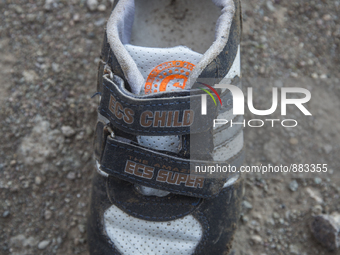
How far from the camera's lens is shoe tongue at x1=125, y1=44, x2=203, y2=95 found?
44.5 inches

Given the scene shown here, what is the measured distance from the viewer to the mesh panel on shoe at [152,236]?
106cm

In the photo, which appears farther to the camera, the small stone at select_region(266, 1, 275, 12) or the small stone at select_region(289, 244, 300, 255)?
the small stone at select_region(266, 1, 275, 12)

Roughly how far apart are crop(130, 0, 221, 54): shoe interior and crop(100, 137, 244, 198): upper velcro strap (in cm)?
53

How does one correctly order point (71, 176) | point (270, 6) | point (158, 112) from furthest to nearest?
point (270, 6) → point (71, 176) → point (158, 112)

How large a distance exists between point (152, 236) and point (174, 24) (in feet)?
2.87

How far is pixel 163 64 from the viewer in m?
1.15

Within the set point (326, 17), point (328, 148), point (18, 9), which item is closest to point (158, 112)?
point (328, 148)

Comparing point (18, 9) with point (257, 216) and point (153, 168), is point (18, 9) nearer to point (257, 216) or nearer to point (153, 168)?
point (153, 168)

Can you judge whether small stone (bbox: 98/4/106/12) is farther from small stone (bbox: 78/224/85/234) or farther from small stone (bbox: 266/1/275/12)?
small stone (bbox: 78/224/85/234)

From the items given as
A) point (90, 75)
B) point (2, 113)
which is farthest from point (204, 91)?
point (2, 113)

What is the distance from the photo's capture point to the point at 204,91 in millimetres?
959

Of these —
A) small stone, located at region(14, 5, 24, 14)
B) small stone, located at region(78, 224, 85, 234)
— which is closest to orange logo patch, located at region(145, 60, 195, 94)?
small stone, located at region(78, 224, 85, 234)

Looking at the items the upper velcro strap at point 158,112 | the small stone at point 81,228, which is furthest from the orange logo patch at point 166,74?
the small stone at point 81,228

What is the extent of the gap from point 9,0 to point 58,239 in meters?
1.23
